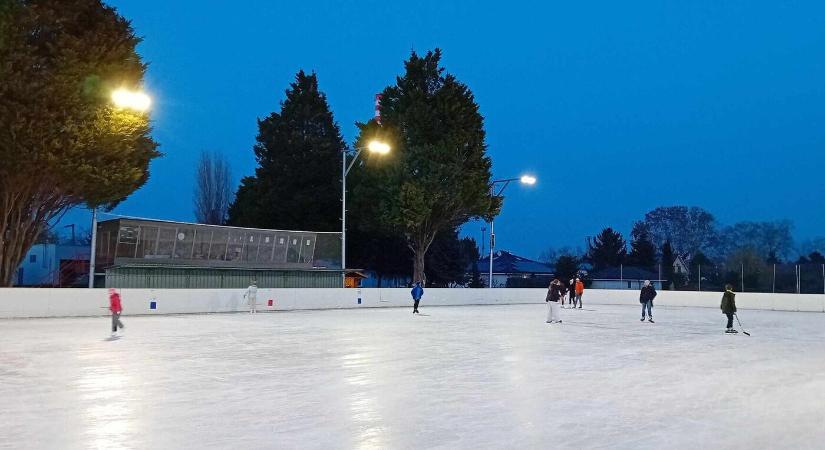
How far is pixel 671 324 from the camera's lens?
2858cm

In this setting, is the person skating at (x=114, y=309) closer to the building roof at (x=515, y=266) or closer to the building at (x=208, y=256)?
the building at (x=208, y=256)

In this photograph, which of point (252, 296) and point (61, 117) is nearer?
point (61, 117)

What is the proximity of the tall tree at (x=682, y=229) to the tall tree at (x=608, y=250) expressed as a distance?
7.19m

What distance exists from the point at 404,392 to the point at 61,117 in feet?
89.6

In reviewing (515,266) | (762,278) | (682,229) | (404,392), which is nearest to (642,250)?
(682,229)

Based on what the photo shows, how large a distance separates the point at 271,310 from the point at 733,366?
25.6 meters

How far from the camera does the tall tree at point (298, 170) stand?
62.1m

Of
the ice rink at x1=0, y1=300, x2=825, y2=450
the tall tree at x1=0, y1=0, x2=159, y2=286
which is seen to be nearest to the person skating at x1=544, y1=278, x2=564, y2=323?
the ice rink at x1=0, y1=300, x2=825, y2=450

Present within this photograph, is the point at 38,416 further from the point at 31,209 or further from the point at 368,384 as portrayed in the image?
the point at 31,209

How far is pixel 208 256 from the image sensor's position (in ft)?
135

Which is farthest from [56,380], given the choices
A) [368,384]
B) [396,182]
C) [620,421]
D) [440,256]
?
[440,256]

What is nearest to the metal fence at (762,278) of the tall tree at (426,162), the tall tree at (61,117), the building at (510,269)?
the tall tree at (426,162)

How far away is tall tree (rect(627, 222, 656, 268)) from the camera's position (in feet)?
328

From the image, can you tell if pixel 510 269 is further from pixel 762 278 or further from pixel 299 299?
pixel 299 299
